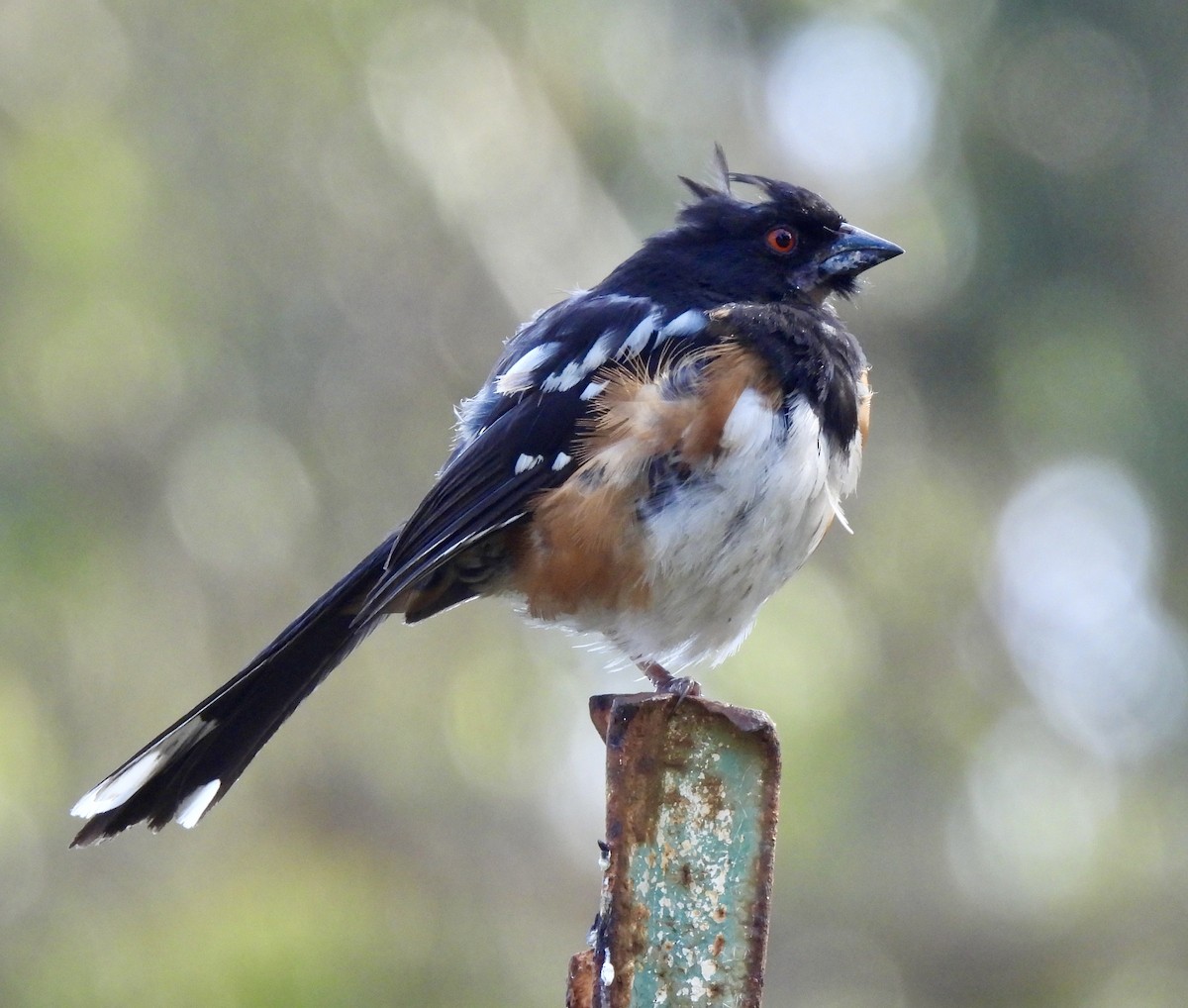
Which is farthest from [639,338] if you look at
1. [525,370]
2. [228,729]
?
[228,729]

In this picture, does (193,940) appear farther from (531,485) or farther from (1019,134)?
(1019,134)

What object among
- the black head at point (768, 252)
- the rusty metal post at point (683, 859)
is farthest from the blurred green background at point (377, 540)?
the rusty metal post at point (683, 859)

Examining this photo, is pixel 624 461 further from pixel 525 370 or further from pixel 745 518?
pixel 525 370

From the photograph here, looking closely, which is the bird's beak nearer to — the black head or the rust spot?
the black head

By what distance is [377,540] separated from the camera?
3.55m

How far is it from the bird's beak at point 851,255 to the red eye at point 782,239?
2.1 inches

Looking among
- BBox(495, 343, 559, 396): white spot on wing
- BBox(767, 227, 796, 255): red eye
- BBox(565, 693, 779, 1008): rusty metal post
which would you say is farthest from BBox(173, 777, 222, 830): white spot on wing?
BBox(767, 227, 796, 255): red eye

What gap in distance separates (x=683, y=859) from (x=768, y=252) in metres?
1.44

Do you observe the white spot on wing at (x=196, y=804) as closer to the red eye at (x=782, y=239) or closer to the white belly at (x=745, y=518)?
the white belly at (x=745, y=518)

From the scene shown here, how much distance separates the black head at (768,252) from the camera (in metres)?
2.45

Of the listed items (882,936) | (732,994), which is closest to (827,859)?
(882,936)

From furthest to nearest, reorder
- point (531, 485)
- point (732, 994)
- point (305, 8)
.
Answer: point (305, 8) → point (531, 485) → point (732, 994)

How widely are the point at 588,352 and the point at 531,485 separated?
23 centimetres

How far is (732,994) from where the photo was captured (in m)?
1.22
